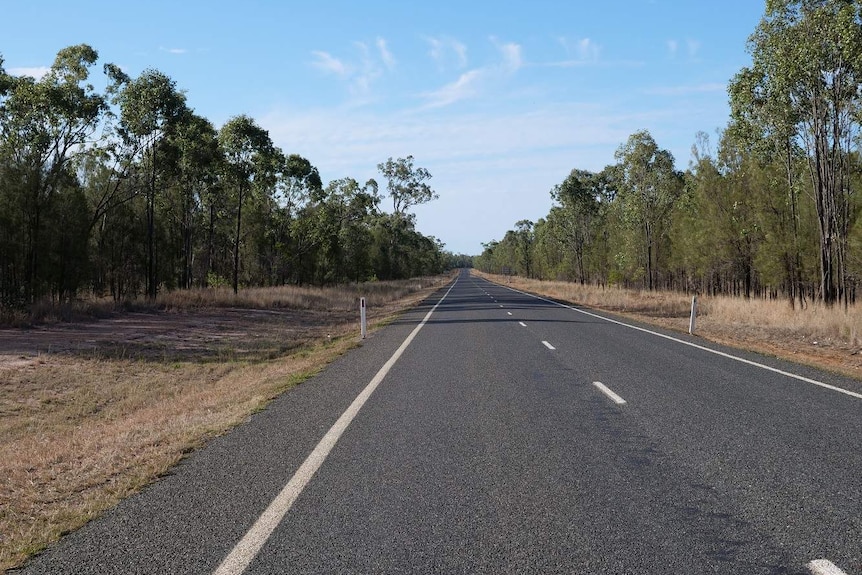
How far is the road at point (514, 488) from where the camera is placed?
154 inches

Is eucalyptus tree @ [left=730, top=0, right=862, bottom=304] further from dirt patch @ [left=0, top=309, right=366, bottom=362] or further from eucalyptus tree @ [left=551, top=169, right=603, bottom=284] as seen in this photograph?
eucalyptus tree @ [left=551, top=169, right=603, bottom=284]

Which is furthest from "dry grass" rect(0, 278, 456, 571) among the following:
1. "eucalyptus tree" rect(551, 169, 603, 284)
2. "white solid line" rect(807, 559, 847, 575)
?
"eucalyptus tree" rect(551, 169, 603, 284)

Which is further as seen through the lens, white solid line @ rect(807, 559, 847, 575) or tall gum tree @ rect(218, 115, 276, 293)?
tall gum tree @ rect(218, 115, 276, 293)

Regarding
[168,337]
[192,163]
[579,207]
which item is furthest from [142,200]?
[579,207]

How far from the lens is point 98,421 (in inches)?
418

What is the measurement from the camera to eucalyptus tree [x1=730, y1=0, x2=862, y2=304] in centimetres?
2353

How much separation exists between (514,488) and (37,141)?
32688 mm

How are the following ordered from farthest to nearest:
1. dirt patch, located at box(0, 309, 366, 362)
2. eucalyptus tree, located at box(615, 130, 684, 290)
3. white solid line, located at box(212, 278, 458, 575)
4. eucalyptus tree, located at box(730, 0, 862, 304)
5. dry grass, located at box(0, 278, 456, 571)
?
eucalyptus tree, located at box(615, 130, 684, 290), eucalyptus tree, located at box(730, 0, 862, 304), dirt patch, located at box(0, 309, 366, 362), dry grass, located at box(0, 278, 456, 571), white solid line, located at box(212, 278, 458, 575)

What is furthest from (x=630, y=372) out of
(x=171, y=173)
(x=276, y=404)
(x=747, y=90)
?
(x=171, y=173)

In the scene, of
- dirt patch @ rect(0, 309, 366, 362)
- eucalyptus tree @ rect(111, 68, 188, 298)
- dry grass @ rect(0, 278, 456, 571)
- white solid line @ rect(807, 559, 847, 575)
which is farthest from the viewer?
eucalyptus tree @ rect(111, 68, 188, 298)

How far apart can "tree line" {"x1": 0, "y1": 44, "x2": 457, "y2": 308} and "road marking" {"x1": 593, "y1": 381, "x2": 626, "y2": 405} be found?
23.8 meters

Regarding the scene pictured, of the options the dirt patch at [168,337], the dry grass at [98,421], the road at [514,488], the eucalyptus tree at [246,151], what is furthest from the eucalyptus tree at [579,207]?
the road at [514,488]

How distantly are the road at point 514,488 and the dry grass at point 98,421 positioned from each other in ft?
1.22

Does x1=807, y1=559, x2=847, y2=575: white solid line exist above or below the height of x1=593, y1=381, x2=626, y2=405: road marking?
above
